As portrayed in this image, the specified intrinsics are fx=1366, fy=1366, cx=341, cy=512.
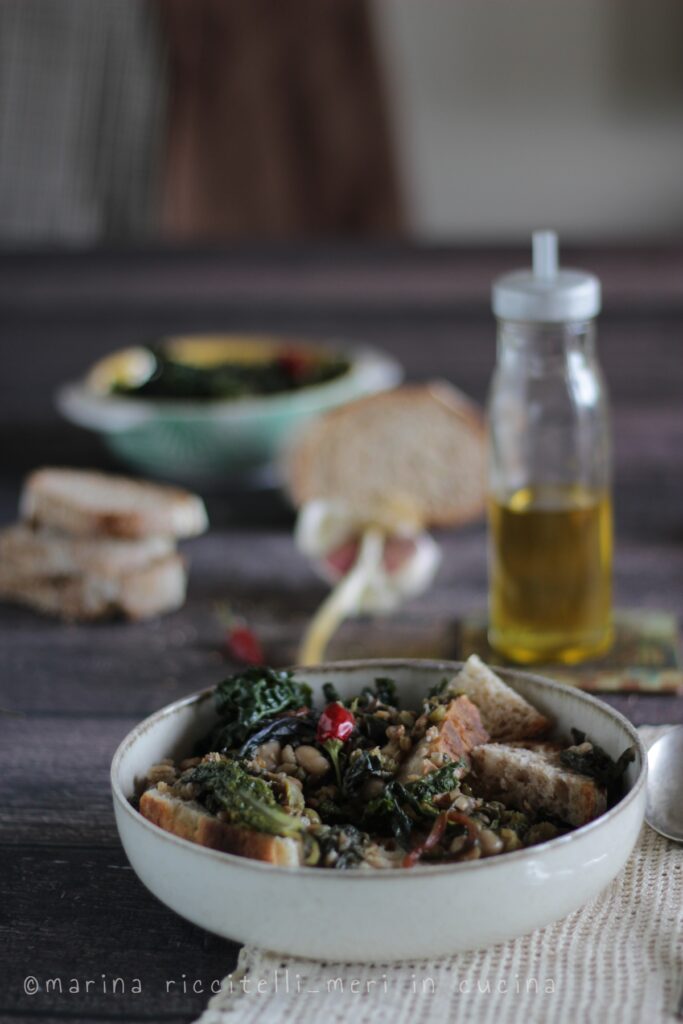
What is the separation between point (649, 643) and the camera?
1479mm

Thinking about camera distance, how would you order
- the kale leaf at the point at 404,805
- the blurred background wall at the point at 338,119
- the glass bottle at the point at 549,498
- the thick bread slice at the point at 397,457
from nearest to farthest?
the kale leaf at the point at 404,805 → the glass bottle at the point at 549,498 → the thick bread slice at the point at 397,457 → the blurred background wall at the point at 338,119

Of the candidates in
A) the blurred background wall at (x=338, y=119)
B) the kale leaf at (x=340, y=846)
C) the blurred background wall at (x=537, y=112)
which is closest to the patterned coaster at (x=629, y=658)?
the kale leaf at (x=340, y=846)

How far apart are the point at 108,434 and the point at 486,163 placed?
14.0ft

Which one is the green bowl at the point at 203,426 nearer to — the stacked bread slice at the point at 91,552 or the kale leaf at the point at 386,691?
the stacked bread slice at the point at 91,552

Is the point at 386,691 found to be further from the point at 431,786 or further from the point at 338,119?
the point at 338,119

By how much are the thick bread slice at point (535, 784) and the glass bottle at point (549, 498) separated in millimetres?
449

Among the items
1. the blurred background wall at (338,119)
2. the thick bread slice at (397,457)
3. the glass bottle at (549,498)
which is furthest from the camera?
the blurred background wall at (338,119)

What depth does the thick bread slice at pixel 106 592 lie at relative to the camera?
1.64m

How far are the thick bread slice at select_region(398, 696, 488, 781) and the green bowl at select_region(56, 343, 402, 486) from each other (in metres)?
0.99

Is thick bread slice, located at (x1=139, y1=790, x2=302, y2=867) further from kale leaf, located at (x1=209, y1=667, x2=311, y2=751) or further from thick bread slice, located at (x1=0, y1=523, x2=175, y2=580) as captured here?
thick bread slice, located at (x1=0, y1=523, x2=175, y2=580)

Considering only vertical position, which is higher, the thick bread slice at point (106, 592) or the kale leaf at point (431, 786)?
the kale leaf at point (431, 786)

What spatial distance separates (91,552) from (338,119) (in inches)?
148

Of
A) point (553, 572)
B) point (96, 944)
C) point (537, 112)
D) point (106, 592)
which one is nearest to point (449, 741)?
point (96, 944)

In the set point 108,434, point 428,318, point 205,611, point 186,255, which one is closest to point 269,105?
point 186,255
